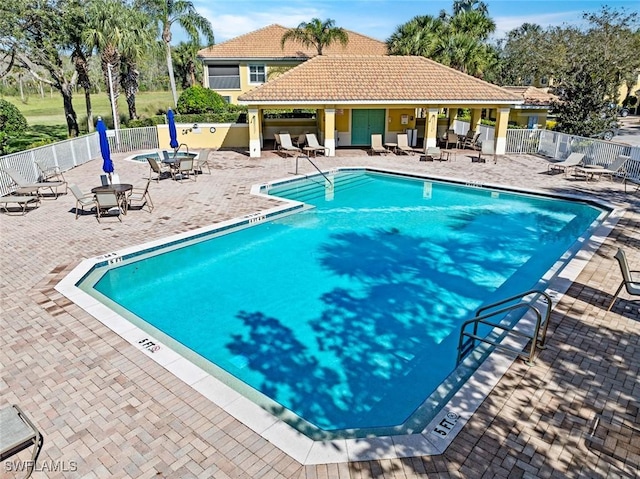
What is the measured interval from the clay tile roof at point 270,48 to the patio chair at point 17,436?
3711cm

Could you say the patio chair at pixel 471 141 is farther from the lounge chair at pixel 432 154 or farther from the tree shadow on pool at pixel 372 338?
the tree shadow on pool at pixel 372 338

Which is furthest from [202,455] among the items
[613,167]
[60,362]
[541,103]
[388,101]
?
[541,103]

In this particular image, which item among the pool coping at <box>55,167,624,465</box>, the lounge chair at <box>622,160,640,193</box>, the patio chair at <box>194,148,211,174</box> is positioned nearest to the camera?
the pool coping at <box>55,167,624,465</box>

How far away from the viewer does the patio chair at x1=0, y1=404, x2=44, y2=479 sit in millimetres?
4199

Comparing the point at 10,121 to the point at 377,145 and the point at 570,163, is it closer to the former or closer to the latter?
the point at 377,145

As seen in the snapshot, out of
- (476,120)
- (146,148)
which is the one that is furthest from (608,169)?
(146,148)

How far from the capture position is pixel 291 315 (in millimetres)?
8336

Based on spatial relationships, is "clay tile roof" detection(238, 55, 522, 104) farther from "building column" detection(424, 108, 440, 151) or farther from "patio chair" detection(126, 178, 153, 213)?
"patio chair" detection(126, 178, 153, 213)

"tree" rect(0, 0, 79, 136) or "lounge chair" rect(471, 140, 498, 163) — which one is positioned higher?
"tree" rect(0, 0, 79, 136)

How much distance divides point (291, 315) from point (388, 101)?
16909 mm

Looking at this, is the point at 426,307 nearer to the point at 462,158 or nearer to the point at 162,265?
the point at 162,265

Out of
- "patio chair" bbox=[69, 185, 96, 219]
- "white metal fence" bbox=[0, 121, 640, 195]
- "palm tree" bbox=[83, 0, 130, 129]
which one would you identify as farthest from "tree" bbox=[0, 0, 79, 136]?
"patio chair" bbox=[69, 185, 96, 219]

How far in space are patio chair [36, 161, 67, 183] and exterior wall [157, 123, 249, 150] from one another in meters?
8.46

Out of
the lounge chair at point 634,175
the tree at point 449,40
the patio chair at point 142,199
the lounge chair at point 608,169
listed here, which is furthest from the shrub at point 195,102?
the lounge chair at point 634,175
